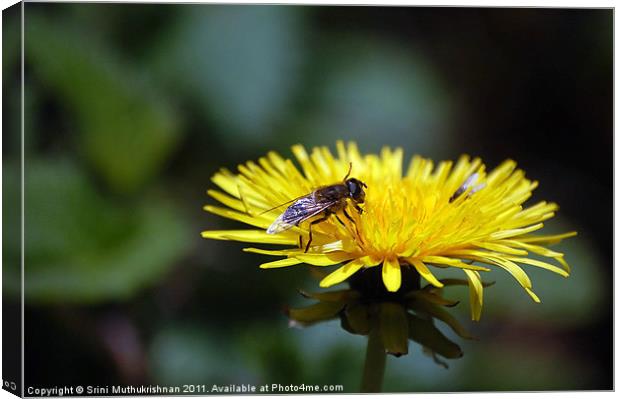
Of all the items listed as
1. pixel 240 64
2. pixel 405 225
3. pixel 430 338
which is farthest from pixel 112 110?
pixel 430 338

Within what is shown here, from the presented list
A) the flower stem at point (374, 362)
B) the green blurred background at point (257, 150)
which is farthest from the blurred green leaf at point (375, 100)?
the flower stem at point (374, 362)

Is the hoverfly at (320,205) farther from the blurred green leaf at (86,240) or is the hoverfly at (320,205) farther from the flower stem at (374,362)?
the blurred green leaf at (86,240)

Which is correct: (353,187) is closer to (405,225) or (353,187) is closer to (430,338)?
(405,225)

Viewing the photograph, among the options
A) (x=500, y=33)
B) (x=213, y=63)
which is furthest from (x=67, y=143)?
(x=500, y=33)

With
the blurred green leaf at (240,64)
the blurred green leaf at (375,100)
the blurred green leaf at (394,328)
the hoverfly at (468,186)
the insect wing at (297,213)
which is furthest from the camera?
the blurred green leaf at (375,100)

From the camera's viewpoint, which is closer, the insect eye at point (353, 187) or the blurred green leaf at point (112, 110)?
the insect eye at point (353, 187)

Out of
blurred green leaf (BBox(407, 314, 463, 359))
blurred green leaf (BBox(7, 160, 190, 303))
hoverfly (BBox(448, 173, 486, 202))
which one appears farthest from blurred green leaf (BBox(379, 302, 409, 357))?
blurred green leaf (BBox(7, 160, 190, 303))

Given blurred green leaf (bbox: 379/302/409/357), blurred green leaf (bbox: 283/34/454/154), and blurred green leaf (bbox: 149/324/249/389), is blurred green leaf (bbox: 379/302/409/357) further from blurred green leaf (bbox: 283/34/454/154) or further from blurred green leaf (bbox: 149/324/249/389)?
blurred green leaf (bbox: 283/34/454/154)
